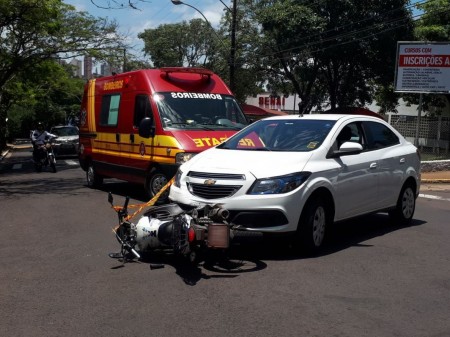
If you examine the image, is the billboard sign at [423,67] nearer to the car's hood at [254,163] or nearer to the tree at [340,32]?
the tree at [340,32]

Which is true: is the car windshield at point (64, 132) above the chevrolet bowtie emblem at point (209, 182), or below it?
below

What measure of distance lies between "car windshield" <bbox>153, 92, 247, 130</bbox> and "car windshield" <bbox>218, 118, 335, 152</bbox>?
261 centimetres

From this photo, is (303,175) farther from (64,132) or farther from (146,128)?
(64,132)

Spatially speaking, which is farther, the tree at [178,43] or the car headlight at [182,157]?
the tree at [178,43]

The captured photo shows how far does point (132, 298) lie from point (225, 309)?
912mm

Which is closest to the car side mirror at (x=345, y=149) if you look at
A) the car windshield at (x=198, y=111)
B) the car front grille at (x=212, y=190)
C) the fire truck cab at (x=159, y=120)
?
the car front grille at (x=212, y=190)

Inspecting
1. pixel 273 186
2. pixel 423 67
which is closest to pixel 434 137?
pixel 423 67

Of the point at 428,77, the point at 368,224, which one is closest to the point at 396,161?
the point at 368,224

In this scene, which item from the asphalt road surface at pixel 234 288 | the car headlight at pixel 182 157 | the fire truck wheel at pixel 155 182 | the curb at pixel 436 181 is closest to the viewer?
the asphalt road surface at pixel 234 288

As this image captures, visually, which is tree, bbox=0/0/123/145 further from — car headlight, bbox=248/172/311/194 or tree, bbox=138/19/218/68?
tree, bbox=138/19/218/68

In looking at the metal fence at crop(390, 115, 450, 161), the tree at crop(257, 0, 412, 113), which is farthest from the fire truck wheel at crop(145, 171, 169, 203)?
the tree at crop(257, 0, 412, 113)

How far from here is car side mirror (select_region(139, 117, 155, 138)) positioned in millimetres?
10734

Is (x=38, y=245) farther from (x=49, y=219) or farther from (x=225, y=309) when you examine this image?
(x=225, y=309)

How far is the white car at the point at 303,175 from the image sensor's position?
6852 millimetres
